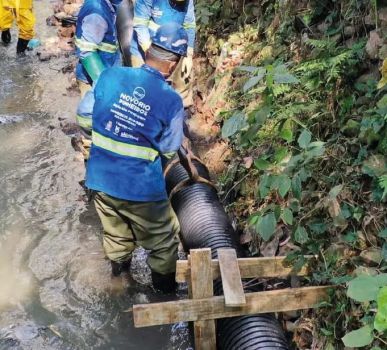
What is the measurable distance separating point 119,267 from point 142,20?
258 centimetres

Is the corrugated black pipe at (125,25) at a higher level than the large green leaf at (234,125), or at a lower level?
lower

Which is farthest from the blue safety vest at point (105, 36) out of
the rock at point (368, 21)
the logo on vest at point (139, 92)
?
the rock at point (368, 21)

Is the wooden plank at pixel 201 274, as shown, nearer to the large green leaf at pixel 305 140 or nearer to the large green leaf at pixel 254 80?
the large green leaf at pixel 305 140

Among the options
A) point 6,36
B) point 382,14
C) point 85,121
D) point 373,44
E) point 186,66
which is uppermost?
point 382,14

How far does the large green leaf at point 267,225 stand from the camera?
346cm

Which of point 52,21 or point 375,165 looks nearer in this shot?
point 375,165

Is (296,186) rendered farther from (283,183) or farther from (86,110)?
(86,110)

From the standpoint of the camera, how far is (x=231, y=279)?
3.39 meters

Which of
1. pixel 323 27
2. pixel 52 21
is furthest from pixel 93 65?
pixel 52 21

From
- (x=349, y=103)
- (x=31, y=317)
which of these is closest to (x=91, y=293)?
(x=31, y=317)

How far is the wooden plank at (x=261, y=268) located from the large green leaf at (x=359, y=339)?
0.96 m

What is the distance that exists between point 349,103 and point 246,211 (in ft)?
4.42

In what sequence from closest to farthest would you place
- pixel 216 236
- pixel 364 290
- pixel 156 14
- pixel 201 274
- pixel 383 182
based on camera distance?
pixel 364 290
pixel 383 182
pixel 201 274
pixel 216 236
pixel 156 14

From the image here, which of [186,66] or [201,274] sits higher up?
[186,66]
